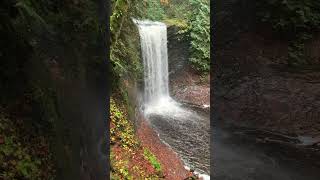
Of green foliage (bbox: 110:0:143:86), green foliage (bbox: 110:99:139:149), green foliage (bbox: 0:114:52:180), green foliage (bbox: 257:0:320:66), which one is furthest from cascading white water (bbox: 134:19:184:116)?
green foliage (bbox: 0:114:52:180)

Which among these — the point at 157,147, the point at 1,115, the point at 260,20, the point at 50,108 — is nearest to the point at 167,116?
the point at 157,147

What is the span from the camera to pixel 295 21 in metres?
Answer: 8.98

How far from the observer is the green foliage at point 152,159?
9805 millimetres

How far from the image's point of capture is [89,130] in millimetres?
7305

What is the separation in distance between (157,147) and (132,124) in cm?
143

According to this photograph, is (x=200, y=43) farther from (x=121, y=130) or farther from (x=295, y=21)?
(x=121, y=130)

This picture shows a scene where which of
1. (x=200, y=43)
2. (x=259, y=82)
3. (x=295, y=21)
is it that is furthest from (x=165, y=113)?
(x=295, y=21)

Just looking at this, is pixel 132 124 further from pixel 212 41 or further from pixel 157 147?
pixel 212 41

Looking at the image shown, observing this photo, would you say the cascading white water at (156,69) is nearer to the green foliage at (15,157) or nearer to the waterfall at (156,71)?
the waterfall at (156,71)

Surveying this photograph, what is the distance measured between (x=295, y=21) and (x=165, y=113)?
8113 mm

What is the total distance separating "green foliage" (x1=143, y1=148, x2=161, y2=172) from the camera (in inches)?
386

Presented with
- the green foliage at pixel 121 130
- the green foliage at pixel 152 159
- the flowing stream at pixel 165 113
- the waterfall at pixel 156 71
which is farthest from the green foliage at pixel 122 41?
the waterfall at pixel 156 71

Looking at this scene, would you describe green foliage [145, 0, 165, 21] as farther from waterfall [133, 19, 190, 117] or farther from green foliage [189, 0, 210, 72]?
green foliage [189, 0, 210, 72]

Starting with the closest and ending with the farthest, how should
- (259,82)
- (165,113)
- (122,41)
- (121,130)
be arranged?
(121,130) < (259,82) < (122,41) < (165,113)
